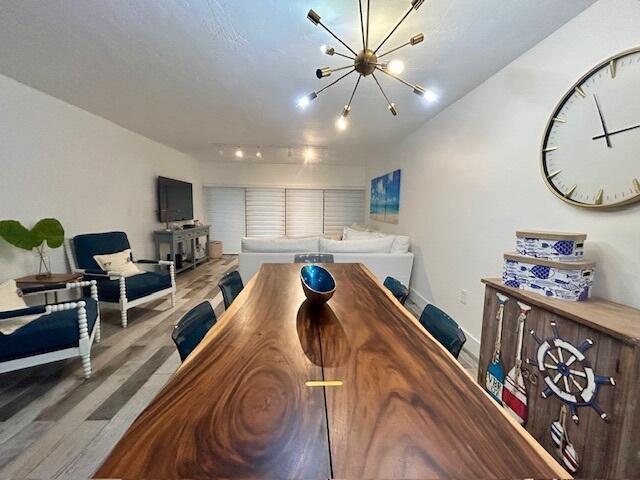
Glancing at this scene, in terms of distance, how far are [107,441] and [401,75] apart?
3.13m

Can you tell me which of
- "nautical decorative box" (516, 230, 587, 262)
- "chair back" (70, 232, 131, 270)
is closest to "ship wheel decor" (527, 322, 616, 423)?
"nautical decorative box" (516, 230, 587, 262)

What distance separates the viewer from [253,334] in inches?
42.6

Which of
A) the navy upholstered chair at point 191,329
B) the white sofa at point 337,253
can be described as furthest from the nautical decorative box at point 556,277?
the white sofa at point 337,253

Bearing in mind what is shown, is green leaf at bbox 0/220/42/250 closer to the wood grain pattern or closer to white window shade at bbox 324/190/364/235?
the wood grain pattern

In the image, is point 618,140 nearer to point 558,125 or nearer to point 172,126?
point 558,125

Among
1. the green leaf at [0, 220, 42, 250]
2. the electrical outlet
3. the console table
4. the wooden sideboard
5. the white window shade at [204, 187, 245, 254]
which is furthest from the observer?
the white window shade at [204, 187, 245, 254]

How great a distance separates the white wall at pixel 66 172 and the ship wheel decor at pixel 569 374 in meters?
4.01

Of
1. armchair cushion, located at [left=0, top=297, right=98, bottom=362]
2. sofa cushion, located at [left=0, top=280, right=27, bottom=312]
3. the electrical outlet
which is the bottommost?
armchair cushion, located at [left=0, top=297, right=98, bottom=362]

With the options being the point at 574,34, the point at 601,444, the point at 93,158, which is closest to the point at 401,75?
the point at 574,34

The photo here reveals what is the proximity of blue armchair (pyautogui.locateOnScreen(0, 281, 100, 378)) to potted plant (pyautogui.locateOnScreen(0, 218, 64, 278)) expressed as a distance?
789 mm

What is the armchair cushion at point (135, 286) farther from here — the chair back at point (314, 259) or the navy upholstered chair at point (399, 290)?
the navy upholstered chair at point (399, 290)

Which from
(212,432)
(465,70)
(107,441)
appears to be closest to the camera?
(212,432)

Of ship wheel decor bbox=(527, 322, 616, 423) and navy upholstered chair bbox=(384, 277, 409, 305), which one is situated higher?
navy upholstered chair bbox=(384, 277, 409, 305)

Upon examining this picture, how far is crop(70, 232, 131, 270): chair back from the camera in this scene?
297cm
